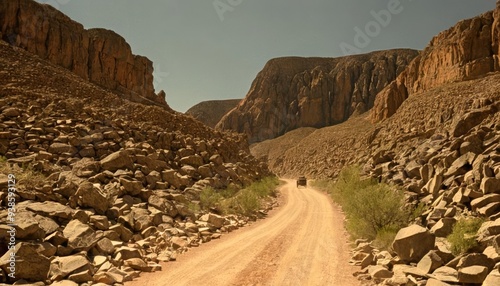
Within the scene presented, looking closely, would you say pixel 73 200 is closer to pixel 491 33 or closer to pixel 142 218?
pixel 142 218

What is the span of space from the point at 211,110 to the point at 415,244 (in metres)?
124

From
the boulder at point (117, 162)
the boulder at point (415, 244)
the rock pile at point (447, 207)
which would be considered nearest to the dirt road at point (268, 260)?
the rock pile at point (447, 207)

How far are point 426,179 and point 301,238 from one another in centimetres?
676

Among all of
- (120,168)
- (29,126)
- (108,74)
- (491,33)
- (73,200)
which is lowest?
(73,200)

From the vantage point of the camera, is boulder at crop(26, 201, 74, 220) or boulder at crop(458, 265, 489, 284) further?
boulder at crop(26, 201, 74, 220)

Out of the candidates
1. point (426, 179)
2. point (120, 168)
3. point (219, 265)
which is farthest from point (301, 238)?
point (120, 168)

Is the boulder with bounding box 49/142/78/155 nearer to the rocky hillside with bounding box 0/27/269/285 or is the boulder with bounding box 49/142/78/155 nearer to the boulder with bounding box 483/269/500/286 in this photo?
the rocky hillside with bounding box 0/27/269/285

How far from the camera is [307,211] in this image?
798 inches

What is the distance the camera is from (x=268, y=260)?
1014cm

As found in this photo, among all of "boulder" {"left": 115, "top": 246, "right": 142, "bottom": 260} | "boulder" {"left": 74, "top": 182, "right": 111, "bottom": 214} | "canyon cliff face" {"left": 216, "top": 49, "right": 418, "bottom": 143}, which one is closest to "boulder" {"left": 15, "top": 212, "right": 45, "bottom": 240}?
"boulder" {"left": 115, "top": 246, "right": 142, "bottom": 260}

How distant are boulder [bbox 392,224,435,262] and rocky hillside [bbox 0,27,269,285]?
727 cm

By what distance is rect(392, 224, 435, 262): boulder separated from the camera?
8.15m

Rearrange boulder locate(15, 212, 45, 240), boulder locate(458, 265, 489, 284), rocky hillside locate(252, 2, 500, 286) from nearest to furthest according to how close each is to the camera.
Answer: boulder locate(458, 265, 489, 284) < rocky hillside locate(252, 2, 500, 286) < boulder locate(15, 212, 45, 240)

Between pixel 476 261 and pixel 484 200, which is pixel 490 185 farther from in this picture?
pixel 476 261
